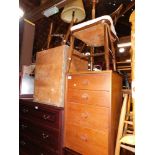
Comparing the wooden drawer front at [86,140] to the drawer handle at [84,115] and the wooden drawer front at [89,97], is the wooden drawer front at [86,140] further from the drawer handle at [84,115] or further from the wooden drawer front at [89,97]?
the wooden drawer front at [89,97]

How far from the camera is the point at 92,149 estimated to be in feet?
4.06

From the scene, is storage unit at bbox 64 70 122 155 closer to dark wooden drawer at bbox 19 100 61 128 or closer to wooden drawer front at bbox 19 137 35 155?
dark wooden drawer at bbox 19 100 61 128

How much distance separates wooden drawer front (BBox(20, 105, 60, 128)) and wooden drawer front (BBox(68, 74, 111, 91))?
1.06ft

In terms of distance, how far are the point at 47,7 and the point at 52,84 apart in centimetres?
113

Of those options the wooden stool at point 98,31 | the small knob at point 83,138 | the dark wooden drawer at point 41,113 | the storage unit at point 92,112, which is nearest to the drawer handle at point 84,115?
the storage unit at point 92,112

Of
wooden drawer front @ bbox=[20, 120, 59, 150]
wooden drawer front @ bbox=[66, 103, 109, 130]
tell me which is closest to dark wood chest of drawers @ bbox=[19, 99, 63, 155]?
wooden drawer front @ bbox=[20, 120, 59, 150]

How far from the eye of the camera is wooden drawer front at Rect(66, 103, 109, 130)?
1191 millimetres

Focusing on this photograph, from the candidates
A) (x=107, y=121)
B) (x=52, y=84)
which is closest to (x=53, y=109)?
(x=52, y=84)

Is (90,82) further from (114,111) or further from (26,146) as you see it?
(26,146)

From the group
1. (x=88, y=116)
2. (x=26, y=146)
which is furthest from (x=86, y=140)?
(x=26, y=146)

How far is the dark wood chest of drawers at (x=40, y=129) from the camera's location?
1.46 m

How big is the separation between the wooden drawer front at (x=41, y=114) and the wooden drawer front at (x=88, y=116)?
0.43ft

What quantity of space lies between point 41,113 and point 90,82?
26.2 inches
